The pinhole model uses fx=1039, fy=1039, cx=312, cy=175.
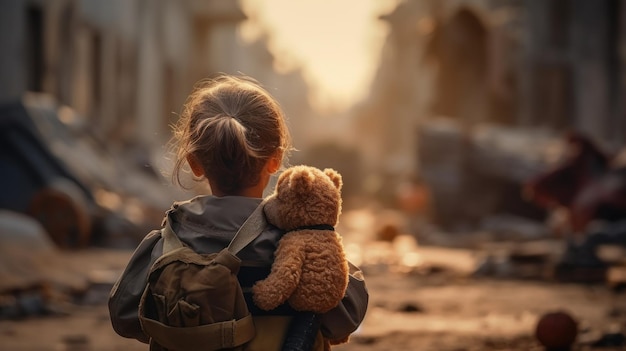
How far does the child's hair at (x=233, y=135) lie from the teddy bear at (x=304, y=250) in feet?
0.33

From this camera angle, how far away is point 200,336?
8.59 feet

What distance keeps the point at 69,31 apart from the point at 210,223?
15099 millimetres

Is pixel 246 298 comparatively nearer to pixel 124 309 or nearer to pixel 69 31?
pixel 124 309

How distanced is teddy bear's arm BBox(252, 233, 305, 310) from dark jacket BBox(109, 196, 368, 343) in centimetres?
6

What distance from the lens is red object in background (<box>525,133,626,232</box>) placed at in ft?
38.7

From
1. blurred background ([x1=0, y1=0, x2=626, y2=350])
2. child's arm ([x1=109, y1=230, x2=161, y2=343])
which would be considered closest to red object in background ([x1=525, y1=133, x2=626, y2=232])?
blurred background ([x1=0, y1=0, x2=626, y2=350])

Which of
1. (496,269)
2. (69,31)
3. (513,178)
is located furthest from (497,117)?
(496,269)

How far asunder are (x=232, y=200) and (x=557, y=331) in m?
3.30

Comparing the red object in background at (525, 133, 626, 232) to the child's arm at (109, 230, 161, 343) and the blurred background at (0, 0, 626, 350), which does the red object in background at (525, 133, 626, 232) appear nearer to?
the blurred background at (0, 0, 626, 350)

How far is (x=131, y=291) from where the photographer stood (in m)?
2.83

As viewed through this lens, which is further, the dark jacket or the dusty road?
the dusty road

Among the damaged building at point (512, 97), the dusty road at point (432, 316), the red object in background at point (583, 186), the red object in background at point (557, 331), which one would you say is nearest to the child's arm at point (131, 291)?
the dusty road at point (432, 316)

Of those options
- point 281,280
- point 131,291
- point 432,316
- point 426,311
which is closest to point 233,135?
point 281,280

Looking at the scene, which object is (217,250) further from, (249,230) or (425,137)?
(425,137)
